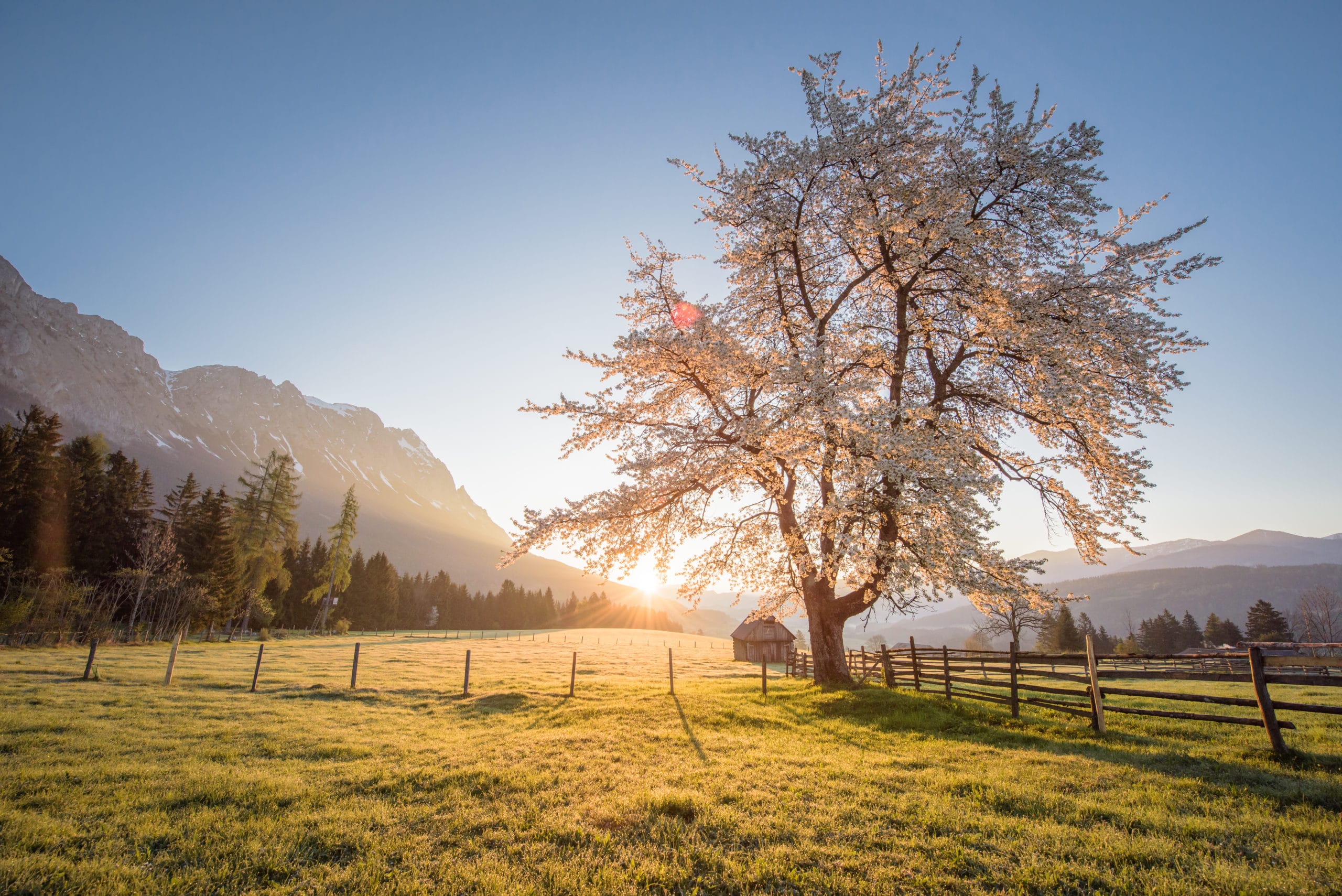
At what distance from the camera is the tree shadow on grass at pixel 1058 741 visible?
6.63 meters

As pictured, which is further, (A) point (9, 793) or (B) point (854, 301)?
A: (B) point (854, 301)

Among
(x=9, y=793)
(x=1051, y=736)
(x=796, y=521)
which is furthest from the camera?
(x=796, y=521)

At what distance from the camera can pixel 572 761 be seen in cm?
872

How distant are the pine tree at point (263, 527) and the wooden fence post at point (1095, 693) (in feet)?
173

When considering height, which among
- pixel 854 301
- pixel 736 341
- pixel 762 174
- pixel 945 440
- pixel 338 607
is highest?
pixel 762 174

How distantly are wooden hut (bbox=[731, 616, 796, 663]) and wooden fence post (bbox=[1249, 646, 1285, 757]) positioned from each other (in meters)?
49.0

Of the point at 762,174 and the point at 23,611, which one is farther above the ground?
the point at 762,174

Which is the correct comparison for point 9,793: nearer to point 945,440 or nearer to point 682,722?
point 682,722

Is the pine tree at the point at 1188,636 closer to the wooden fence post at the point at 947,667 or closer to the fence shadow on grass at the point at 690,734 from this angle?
the wooden fence post at the point at 947,667

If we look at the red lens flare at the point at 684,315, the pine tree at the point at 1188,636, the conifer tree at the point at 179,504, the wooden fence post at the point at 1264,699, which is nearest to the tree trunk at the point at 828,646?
the wooden fence post at the point at 1264,699

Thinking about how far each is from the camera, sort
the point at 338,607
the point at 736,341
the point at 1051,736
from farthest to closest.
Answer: the point at 338,607 → the point at 736,341 → the point at 1051,736

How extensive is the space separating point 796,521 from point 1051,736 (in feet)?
24.3

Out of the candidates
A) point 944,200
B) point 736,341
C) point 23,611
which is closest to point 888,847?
point 736,341

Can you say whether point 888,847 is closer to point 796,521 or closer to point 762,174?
point 796,521
